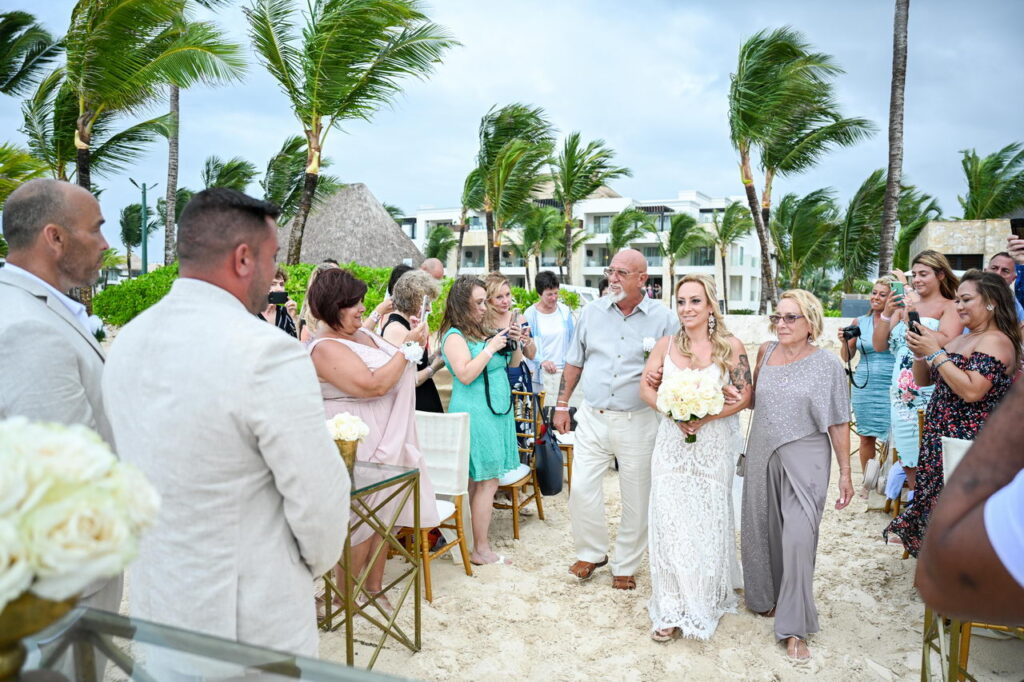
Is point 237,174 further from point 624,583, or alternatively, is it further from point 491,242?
point 624,583

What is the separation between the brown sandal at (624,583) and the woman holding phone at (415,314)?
6.46 feet

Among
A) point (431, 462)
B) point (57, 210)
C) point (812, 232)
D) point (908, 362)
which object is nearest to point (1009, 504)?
point (57, 210)

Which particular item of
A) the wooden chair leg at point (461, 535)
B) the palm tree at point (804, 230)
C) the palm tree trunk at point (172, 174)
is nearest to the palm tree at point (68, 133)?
the palm tree trunk at point (172, 174)

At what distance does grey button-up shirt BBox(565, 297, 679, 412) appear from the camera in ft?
16.6

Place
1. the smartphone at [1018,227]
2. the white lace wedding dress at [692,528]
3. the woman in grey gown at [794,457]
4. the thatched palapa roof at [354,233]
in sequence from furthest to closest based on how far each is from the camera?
the thatched palapa roof at [354,233] < the smartphone at [1018,227] < the white lace wedding dress at [692,528] < the woman in grey gown at [794,457]

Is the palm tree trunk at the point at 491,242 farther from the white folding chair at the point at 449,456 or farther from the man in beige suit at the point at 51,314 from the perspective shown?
the man in beige suit at the point at 51,314

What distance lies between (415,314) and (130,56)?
8.48m

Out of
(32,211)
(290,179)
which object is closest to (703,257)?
(290,179)

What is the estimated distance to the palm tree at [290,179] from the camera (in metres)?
21.3

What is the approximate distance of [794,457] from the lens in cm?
427

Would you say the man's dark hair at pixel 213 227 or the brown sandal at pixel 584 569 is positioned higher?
the man's dark hair at pixel 213 227

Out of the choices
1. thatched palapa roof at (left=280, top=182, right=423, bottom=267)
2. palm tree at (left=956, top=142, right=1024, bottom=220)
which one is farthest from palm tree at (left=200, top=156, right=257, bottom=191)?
palm tree at (left=956, top=142, right=1024, bottom=220)

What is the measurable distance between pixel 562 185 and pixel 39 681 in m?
27.0

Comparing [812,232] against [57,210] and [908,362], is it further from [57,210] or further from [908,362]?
[57,210]
